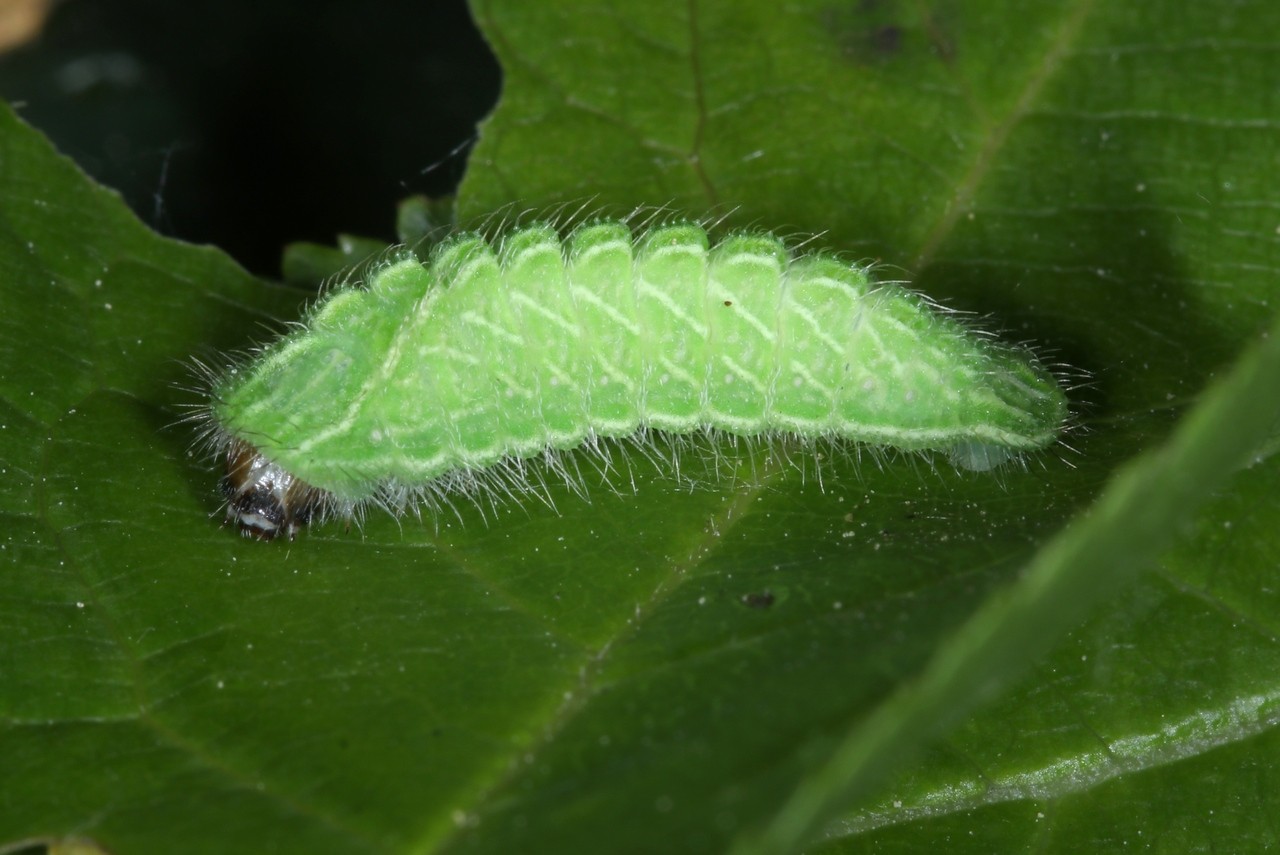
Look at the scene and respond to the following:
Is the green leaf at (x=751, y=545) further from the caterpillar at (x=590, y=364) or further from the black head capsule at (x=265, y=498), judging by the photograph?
the caterpillar at (x=590, y=364)

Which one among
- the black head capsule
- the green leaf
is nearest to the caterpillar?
the black head capsule

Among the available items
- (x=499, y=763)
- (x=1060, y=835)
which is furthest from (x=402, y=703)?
(x=1060, y=835)

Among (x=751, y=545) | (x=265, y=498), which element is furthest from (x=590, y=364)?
(x=265, y=498)

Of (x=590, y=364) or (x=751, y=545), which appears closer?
(x=751, y=545)

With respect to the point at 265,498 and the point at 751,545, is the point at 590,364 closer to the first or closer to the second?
the point at 751,545

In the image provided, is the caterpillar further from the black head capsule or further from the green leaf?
the green leaf

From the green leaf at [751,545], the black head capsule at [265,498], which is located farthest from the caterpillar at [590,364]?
the green leaf at [751,545]

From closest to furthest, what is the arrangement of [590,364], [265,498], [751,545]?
[751,545] < [265,498] < [590,364]

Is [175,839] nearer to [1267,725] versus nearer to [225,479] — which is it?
[225,479]
